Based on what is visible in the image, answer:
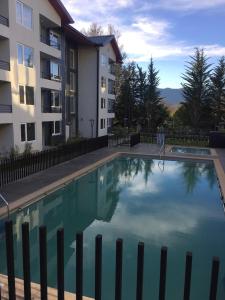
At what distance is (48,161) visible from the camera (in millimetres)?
17094

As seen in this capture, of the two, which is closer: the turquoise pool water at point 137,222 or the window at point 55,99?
the turquoise pool water at point 137,222

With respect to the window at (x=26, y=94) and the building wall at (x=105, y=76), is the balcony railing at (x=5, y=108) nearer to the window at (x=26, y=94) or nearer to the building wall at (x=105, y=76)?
the window at (x=26, y=94)

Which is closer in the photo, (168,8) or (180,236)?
(180,236)

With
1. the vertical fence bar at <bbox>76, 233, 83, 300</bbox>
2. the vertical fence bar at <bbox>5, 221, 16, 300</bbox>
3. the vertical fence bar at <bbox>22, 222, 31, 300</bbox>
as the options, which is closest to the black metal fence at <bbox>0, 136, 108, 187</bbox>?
the vertical fence bar at <bbox>5, 221, 16, 300</bbox>

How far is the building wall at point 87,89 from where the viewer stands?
30.5 metres

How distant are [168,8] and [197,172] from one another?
11.8 meters

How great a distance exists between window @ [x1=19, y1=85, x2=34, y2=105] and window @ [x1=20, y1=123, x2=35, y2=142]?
1.56m

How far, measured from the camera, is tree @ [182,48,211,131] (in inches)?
1663

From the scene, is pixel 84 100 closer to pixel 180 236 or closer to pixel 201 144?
pixel 201 144

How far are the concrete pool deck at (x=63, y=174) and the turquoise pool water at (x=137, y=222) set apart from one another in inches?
16.1

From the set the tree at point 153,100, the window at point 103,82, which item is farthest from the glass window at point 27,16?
the tree at point 153,100

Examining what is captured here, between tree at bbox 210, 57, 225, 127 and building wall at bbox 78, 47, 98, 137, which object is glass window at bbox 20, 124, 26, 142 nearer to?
building wall at bbox 78, 47, 98, 137

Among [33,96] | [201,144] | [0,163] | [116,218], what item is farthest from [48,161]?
[201,144]

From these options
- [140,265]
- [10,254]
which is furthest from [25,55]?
[140,265]
